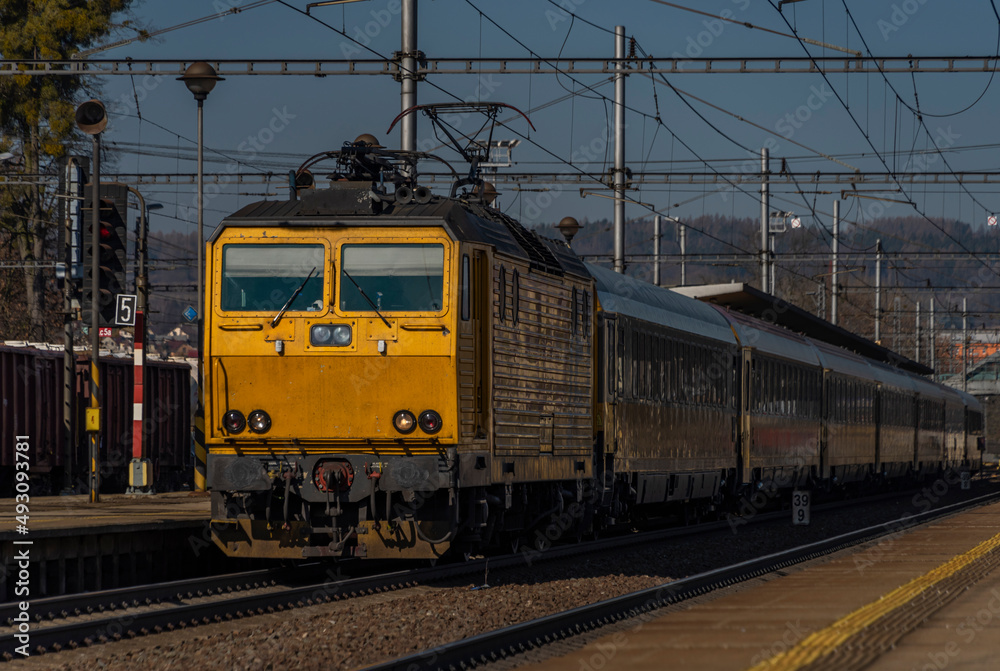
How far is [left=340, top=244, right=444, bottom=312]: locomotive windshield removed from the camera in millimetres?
12867

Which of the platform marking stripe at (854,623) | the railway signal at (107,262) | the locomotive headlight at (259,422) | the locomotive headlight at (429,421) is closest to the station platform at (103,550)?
Result: the locomotive headlight at (259,422)

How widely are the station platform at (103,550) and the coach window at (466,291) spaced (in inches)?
157

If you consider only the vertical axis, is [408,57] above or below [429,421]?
above

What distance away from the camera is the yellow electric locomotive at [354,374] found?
41.5ft

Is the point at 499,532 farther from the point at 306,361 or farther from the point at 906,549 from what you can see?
the point at 906,549

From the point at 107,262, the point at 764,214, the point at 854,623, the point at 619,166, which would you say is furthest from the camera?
the point at 764,214

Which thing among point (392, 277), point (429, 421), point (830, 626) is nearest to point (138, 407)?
point (392, 277)

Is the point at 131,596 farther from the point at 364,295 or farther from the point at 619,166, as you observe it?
the point at 619,166

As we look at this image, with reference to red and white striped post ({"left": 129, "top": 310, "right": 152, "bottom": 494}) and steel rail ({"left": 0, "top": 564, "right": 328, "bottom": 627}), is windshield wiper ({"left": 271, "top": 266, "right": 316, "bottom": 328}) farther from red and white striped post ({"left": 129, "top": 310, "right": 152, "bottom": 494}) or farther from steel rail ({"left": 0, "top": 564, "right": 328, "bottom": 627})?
red and white striped post ({"left": 129, "top": 310, "right": 152, "bottom": 494})

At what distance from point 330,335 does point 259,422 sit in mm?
1054

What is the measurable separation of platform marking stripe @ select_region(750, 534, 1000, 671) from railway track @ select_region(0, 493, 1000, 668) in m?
1.85

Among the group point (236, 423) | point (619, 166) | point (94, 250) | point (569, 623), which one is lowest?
point (569, 623)

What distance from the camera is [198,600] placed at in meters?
12.3

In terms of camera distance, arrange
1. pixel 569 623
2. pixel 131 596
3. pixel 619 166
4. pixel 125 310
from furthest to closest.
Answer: pixel 619 166 < pixel 125 310 < pixel 131 596 < pixel 569 623
